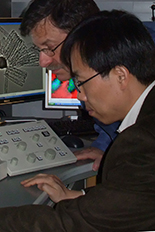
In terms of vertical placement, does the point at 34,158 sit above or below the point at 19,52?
below

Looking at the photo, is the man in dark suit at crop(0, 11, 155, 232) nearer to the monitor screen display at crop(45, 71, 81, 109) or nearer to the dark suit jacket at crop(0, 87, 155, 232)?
the dark suit jacket at crop(0, 87, 155, 232)

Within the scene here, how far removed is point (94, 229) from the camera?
86cm

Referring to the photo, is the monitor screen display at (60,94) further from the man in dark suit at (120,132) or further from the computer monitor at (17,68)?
the man in dark suit at (120,132)

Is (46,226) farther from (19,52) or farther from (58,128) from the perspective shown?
(19,52)

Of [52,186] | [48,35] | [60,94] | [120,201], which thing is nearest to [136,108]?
[120,201]

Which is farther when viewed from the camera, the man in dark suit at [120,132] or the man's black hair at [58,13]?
the man's black hair at [58,13]

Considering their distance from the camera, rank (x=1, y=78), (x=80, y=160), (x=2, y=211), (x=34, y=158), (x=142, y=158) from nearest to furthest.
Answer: (x=142, y=158)
(x=2, y=211)
(x=34, y=158)
(x=80, y=160)
(x=1, y=78)

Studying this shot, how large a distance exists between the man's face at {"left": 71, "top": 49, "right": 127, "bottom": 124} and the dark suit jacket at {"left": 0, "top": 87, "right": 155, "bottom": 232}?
0.09 metres

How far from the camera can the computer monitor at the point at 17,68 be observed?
1.75 metres

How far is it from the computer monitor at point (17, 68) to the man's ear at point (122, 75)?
92cm

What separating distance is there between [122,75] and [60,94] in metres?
0.96

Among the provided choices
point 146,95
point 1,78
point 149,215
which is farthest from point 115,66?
point 1,78

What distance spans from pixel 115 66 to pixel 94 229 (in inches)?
15.8

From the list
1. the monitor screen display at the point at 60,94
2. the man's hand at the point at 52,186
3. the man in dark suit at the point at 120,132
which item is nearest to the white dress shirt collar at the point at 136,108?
the man in dark suit at the point at 120,132
